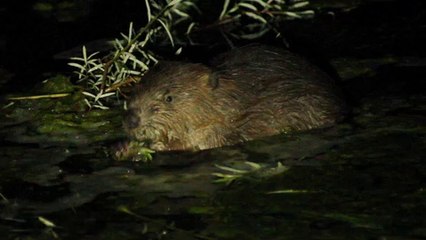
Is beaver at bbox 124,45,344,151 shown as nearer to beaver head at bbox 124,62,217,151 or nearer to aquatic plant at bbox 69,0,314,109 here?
beaver head at bbox 124,62,217,151

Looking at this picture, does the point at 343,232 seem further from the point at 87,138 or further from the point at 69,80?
the point at 69,80

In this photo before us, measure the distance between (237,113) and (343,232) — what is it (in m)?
2.23

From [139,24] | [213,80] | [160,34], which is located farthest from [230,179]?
[139,24]

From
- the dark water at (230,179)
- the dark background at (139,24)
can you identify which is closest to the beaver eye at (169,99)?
the dark water at (230,179)

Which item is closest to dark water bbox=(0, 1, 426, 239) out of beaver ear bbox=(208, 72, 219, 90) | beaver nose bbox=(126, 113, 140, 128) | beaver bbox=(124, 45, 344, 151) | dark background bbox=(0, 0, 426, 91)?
beaver bbox=(124, 45, 344, 151)

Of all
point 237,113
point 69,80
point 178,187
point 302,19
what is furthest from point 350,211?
point 302,19

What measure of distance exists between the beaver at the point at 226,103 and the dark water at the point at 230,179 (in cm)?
13

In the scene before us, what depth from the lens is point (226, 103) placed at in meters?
8.84

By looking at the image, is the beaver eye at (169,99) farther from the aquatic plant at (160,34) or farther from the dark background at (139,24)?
the dark background at (139,24)

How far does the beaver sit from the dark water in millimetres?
131

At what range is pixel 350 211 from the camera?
7191mm

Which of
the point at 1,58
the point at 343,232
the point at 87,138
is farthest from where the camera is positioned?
the point at 1,58

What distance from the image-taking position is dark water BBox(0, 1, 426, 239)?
7.03 metres

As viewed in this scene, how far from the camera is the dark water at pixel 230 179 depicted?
7031 millimetres
